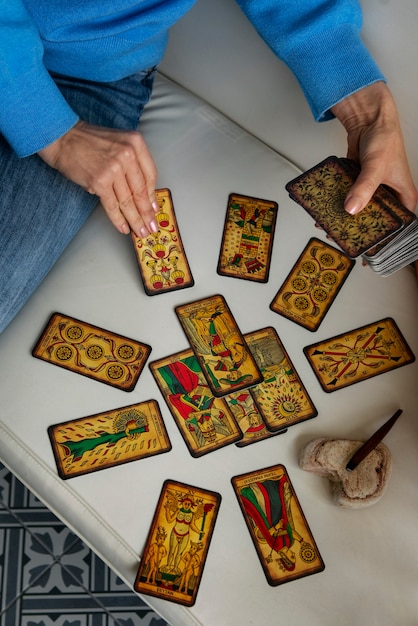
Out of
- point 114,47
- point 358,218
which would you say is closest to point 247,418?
point 358,218

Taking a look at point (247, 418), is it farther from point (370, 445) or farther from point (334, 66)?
point (334, 66)

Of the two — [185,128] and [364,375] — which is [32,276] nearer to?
[185,128]

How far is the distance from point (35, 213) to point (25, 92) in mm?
218

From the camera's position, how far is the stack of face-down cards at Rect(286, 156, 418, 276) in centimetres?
113

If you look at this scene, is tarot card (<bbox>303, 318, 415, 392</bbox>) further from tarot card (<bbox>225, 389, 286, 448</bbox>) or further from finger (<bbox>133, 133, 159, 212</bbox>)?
finger (<bbox>133, 133, 159, 212</bbox>)

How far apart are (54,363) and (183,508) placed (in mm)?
360

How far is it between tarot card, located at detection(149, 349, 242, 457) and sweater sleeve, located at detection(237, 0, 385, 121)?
21.8 inches

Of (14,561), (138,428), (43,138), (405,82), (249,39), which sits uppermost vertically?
(249,39)

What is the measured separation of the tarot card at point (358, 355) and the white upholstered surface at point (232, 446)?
2 cm

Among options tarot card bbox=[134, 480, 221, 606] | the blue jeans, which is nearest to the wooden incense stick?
tarot card bbox=[134, 480, 221, 606]

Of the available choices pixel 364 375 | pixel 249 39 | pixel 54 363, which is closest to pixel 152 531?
pixel 54 363

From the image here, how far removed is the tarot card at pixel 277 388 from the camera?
1.20 meters

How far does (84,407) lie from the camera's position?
46.7 inches

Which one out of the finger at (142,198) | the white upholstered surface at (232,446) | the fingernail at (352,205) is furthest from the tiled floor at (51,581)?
the fingernail at (352,205)
